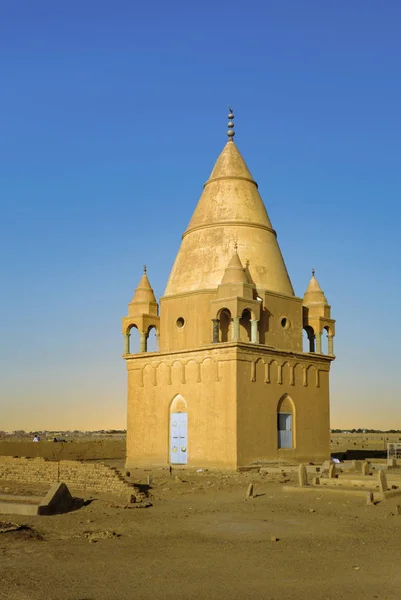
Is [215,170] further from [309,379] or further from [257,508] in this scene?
[257,508]

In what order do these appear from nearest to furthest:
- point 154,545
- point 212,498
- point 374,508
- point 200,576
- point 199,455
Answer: point 200,576 < point 154,545 < point 374,508 < point 212,498 < point 199,455

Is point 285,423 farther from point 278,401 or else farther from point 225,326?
point 225,326

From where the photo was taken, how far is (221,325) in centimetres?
2577

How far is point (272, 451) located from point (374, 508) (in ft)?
31.2

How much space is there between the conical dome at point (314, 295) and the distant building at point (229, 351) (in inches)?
2.0

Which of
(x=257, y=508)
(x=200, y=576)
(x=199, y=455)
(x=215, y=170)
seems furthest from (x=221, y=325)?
(x=200, y=576)

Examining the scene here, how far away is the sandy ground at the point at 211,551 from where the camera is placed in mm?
8906

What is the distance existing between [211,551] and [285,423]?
14934 mm

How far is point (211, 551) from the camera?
11086 mm

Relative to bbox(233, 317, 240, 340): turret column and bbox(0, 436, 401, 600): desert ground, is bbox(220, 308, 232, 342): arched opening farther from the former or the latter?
bbox(0, 436, 401, 600): desert ground

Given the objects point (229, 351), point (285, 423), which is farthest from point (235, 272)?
point (285, 423)

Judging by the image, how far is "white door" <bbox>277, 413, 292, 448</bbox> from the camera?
2538 centimetres

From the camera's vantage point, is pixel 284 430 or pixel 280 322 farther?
pixel 280 322

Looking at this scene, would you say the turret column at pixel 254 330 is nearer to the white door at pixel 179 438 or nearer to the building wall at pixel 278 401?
the building wall at pixel 278 401
